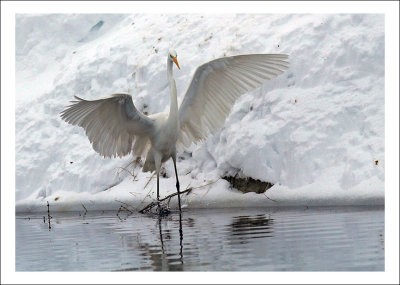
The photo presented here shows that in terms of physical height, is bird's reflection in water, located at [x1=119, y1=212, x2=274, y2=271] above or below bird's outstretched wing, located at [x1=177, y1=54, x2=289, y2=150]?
below

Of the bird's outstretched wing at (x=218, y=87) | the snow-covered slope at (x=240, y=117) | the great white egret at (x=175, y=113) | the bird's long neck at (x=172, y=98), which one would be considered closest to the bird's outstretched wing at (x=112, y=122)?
the great white egret at (x=175, y=113)

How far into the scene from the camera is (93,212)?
10555mm

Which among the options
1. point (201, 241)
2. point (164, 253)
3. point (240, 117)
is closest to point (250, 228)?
point (201, 241)

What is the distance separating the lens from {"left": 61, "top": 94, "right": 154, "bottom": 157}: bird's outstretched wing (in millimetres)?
8648

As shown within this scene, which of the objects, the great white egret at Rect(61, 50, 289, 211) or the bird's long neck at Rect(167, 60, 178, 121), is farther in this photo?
the bird's long neck at Rect(167, 60, 178, 121)

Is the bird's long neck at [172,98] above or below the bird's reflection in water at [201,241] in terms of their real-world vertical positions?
above

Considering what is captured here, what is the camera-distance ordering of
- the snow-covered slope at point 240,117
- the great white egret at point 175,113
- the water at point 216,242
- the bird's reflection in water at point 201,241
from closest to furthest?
1. the water at point 216,242
2. the bird's reflection in water at point 201,241
3. the great white egret at point 175,113
4. the snow-covered slope at point 240,117

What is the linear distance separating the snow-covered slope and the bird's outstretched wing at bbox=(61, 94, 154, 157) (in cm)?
109

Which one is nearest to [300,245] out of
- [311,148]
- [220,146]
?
[311,148]

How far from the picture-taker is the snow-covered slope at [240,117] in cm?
962

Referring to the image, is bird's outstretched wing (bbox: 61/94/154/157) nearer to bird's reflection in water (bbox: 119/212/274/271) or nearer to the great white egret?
the great white egret

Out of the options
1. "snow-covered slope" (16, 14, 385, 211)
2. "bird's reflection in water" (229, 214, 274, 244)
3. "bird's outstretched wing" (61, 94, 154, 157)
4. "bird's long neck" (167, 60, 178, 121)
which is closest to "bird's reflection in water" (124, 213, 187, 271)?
"bird's reflection in water" (229, 214, 274, 244)

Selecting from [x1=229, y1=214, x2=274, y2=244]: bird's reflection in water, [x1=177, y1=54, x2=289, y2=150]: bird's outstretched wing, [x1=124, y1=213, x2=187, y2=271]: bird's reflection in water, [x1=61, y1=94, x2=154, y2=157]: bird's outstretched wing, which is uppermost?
[x1=177, y1=54, x2=289, y2=150]: bird's outstretched wing

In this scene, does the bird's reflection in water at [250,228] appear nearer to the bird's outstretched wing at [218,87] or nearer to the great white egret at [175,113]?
the great white egret at [175,113]
